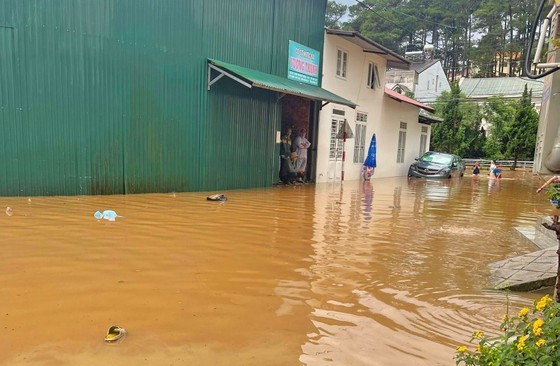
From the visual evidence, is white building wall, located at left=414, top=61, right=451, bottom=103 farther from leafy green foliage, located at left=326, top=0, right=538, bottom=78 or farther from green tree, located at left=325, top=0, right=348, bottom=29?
green tree, located at left=325, top=0, right=348, bottom=29

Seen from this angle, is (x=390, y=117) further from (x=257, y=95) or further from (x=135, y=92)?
(x=135, y=92)

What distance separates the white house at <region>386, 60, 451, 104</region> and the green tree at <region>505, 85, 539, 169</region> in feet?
31.7

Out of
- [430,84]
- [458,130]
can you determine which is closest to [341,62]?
[458,130]

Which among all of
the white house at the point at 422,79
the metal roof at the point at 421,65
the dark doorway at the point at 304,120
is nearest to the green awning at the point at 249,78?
the dark doorway at the point at 304,120

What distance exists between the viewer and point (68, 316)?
3.16 metres

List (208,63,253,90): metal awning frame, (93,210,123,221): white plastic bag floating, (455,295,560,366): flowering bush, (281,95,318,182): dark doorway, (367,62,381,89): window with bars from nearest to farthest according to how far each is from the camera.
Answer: (455,295,560,366): flowering bush → (93,210,123,221): white plastic bag floating → (208,63,253,90): metal awning frame → (281,95,318,182): dark doorway → (367,62,381,89): window with bars

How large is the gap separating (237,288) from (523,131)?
32292mm

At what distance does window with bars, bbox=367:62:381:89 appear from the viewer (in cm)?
1877

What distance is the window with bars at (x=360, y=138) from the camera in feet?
59.9

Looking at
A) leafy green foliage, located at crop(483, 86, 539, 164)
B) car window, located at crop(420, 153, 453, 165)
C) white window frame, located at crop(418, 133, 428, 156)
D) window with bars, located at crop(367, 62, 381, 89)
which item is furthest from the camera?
leafy green foliage, located at crop(483, 86, 539, 164)

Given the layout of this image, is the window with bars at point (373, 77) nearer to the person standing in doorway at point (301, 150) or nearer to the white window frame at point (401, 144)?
the white window frame at point (401, 144)

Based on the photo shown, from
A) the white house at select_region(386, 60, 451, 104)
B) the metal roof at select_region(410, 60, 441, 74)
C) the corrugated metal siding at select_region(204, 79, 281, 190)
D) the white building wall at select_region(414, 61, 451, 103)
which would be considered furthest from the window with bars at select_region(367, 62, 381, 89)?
the white building wall at select_region(414, 61, 451, 103)

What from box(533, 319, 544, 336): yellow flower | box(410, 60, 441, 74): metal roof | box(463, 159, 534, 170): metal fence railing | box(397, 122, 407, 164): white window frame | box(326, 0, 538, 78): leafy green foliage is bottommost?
box(463, 159, 534, 170): metal fence railing

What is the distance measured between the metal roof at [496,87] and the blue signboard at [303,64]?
3019cm
